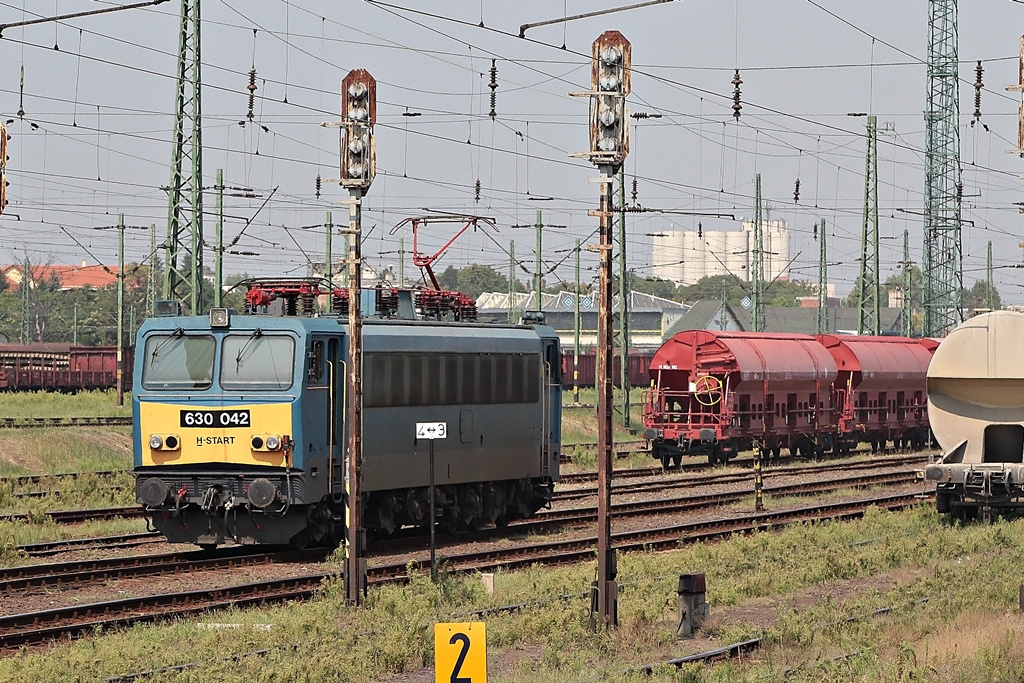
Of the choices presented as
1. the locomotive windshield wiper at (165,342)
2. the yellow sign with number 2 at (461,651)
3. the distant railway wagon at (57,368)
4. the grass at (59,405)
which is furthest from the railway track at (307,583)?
the distant railway wagon at (57,368)

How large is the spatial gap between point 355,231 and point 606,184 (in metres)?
3.39

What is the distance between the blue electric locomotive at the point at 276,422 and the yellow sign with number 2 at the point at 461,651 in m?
10.3

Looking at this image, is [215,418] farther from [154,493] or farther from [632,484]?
[632,484]

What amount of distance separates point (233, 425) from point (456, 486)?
4915 millimetres

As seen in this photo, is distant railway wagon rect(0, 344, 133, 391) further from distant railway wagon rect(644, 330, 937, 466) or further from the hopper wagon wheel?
the hopper wagon wheel

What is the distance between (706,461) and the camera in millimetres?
44938

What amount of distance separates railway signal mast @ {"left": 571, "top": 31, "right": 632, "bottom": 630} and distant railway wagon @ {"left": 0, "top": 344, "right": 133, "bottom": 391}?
5320 centimetres

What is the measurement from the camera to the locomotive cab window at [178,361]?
2125 centimetres

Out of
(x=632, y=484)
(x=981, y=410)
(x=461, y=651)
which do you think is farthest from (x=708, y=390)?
(x=461, y=651)

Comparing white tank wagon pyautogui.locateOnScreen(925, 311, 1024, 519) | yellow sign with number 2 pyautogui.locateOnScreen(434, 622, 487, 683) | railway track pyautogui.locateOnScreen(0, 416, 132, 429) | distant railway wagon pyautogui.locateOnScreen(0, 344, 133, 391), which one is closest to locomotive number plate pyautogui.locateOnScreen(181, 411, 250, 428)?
yellow sign with number 2 pyautogui.locateOnScreen(434, 622, 487, 683)

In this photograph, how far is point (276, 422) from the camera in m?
20.7

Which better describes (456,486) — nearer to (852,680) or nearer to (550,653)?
(550,653)

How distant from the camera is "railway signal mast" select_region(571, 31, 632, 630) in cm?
1550

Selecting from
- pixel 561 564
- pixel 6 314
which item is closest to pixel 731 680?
pixel 561 564
